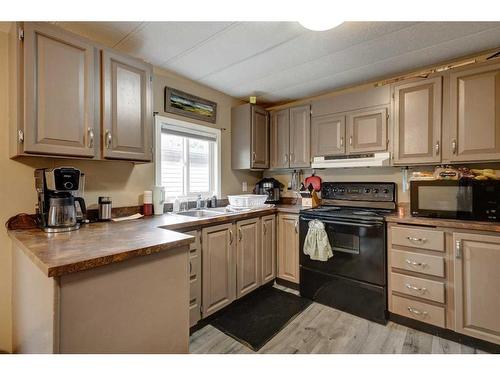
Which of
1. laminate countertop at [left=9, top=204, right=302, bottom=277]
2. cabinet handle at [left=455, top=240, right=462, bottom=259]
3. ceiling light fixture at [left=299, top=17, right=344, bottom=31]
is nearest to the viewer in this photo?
laminate countertop at [left=9, top=204, right=302, bottom=277]

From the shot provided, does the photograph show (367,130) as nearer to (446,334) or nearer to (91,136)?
(446,334)

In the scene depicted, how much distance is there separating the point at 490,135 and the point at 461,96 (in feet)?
1.22

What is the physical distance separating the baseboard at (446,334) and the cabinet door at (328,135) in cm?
160

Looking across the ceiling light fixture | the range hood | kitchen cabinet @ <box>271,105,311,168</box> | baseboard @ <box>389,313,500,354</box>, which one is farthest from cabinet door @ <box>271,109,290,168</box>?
baseboard @ <box>389,313,500,354</box>

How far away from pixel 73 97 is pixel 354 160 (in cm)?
239

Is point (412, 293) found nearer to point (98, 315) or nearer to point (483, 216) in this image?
point (483, 216)

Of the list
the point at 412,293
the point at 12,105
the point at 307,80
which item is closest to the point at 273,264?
the point at 412,293

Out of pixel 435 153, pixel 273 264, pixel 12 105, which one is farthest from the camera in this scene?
pixel 273 264

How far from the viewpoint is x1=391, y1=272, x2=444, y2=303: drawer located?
6.10 ft

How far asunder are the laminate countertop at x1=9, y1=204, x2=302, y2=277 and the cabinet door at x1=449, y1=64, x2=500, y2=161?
2.21 metres

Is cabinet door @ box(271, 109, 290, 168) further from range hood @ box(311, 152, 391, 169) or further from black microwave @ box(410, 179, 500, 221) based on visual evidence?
black microwave @ box(410, 179, 500, 221)

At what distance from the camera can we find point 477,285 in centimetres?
172

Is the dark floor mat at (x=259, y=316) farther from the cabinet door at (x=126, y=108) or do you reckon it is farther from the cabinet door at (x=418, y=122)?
the cabinet door at (x=418, y=122)

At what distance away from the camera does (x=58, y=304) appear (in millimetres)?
912
